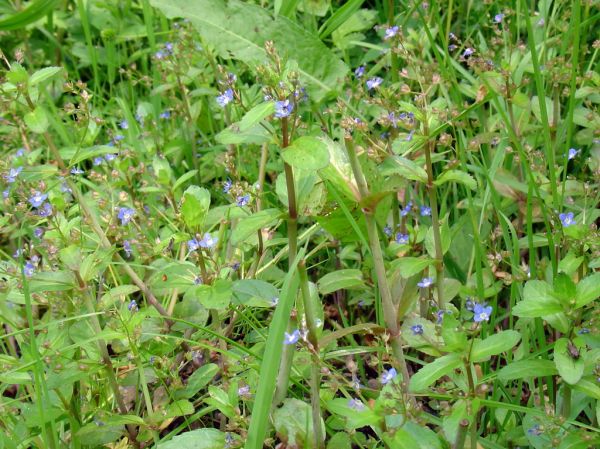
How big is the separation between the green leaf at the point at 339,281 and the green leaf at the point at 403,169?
367 mm

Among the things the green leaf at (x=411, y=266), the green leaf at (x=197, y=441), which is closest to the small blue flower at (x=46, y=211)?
the green leaf at (x=197, y=441)

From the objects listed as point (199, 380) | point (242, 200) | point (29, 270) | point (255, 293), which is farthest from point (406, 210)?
point (29, 270)

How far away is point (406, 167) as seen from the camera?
1.85 meters

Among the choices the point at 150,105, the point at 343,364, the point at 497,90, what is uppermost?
the point at 497,90

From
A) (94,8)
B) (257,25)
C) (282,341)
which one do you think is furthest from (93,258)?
(94,8)

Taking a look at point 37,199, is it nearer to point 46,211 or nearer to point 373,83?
point 46,211

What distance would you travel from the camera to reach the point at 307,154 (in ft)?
5.10

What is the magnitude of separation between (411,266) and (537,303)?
340 mm

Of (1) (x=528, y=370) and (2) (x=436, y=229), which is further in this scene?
(2) (x=436, y=229)

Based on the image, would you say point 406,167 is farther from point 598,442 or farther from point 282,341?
point 598,442

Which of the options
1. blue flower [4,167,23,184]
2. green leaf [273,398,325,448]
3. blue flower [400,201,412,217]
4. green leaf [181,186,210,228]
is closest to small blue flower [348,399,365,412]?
green leaf [273,398,325,448]

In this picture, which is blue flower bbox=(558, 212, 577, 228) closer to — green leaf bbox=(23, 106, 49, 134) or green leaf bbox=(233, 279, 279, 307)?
green leaf bbox=(233, 279, 279, 307)

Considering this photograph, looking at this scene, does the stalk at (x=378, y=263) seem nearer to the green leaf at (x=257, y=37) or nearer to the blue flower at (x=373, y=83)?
the blue flower at (x=373, y=83)

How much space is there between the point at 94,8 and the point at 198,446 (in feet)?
9.40
